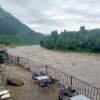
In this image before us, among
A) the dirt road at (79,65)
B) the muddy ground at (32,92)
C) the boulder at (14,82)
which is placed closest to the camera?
the muddy ground at (32,92)

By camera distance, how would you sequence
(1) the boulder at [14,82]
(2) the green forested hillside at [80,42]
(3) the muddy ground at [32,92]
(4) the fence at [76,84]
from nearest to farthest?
(3) the muddy ground at [32,92] < (1) the boulder at [14,82] < (4) the fence at [76,84] < (2) the green forested hillside at [80,42]

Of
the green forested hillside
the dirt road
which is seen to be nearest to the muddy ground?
the dirt road

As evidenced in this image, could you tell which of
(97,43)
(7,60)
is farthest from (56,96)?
(97,43)

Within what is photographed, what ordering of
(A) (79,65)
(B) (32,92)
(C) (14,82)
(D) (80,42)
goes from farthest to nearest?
(D) (80,42), (A) (79,65), (C) (14,82), (B) (32,92)

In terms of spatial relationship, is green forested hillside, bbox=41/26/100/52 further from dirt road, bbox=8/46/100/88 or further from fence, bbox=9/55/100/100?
fence, bbox=9/55/100/100

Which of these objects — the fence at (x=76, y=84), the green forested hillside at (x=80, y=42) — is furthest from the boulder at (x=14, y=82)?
the green forested hillside at (x=80, y=42)

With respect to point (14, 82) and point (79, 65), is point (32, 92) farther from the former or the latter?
point (79, 65)

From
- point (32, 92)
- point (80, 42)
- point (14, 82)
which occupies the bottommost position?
point (32, 92)

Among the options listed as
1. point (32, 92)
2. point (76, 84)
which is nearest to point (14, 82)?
point (32, 92)

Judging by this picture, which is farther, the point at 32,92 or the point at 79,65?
the point at 79,65

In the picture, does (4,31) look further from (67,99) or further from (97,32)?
(67,99)

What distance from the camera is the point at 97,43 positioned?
51.0 meters

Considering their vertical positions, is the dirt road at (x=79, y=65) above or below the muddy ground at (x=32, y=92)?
Answer: below

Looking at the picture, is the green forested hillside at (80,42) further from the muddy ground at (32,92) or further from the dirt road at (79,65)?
the muddy ground at (32,92)
